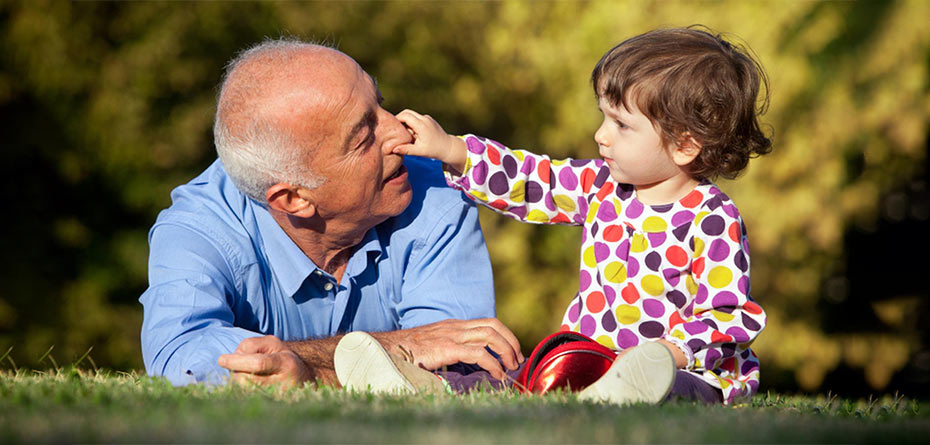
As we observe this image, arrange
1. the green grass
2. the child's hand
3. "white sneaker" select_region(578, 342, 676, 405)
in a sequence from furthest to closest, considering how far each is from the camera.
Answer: the child's hand, "white sneaker" select_region(578, 342, 676, 405), the green grass

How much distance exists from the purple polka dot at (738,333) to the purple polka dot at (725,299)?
3.6 inches

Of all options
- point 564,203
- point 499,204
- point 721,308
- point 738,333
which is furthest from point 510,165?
point 738,333

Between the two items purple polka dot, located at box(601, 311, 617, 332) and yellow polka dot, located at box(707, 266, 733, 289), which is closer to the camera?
yellow polka dot, located at box(707, 266, 733, 289)

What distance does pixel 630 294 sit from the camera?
3.72m

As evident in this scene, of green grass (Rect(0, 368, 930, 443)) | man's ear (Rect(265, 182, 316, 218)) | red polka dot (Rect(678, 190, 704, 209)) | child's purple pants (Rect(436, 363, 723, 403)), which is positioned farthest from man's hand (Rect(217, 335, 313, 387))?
red polka dot (Rect(678, 190, 704, 209))

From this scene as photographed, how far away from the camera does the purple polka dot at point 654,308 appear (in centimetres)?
366

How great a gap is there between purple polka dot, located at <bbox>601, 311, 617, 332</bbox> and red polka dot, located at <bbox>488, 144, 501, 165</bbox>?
78cm

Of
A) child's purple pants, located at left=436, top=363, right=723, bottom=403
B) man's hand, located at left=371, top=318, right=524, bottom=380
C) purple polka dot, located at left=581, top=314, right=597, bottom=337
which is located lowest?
child's purple pants, located at left=436, top=363, right=723, bottom=403

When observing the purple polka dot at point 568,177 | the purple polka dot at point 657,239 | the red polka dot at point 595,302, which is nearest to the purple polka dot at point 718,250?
the purple polka dot at point 657,239

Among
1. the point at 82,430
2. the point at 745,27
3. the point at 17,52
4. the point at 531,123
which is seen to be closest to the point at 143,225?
the point at 17,52

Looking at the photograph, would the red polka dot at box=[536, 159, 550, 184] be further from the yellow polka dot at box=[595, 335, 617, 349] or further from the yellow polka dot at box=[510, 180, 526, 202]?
the yellow polka dot at box=[595, 335, 617, 349]

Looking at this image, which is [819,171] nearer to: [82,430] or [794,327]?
[794,327]

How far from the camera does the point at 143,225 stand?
1037 cm

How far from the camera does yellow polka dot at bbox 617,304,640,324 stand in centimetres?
371
